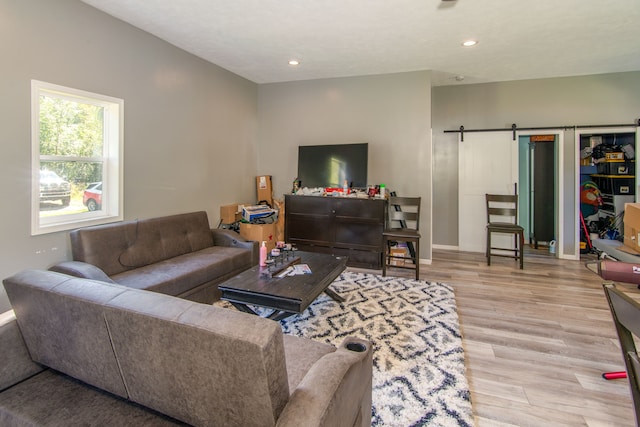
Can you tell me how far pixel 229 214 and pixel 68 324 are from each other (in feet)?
12.3

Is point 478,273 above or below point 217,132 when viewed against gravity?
below

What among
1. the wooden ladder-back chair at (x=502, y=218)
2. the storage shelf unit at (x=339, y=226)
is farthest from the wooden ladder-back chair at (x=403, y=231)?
the wooden ladder-back chair at (x=502, y=218)

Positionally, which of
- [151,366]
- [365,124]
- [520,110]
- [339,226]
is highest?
[520,110]

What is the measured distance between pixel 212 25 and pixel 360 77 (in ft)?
7.96

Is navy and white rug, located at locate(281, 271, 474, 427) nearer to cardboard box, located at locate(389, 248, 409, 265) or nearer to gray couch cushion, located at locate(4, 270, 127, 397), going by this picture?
cardboard box, located at locate(389, 248, 409, 265)

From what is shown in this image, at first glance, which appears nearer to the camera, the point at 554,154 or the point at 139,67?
the point at 139,67

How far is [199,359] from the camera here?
98 centimetres

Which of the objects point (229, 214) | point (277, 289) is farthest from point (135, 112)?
point (277, 289)

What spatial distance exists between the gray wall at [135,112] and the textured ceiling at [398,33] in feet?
Answer: 0.93

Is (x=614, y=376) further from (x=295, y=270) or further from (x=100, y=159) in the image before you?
(x=100, y=159)

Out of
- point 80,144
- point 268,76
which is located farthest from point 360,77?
point 80,144

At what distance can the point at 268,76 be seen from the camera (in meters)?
5.19

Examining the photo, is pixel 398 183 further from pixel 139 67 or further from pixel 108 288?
pixel 108 288

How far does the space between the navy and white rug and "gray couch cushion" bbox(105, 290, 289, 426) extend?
3.59ft
